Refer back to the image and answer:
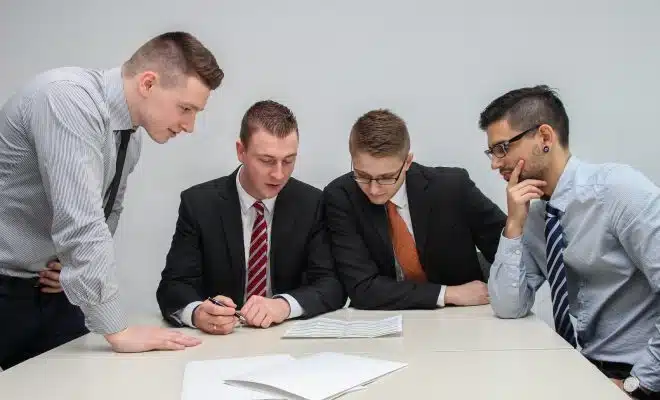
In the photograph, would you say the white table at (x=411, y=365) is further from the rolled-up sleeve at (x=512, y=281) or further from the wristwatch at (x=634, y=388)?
the wristwatch at (x=634, y=388)

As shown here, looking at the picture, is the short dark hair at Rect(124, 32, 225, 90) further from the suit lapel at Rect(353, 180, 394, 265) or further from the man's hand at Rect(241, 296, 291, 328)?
the suit lapel at Rect(353, 180, 394, 265)

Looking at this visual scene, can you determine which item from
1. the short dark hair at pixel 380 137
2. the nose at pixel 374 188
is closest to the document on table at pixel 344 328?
the nose at pixel 374 188

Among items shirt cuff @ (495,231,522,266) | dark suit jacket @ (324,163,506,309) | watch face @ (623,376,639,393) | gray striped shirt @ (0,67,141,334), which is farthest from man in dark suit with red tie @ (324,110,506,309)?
gray striped shirt @ (0,67,141,334)

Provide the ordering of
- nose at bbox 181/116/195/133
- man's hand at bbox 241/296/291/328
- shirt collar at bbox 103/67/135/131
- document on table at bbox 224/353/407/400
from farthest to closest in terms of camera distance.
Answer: man's hand at bbox 241/296/291/328
nose at bbox 181/116/195/133
shirt collar at bbox 103/67/135/131
document on table at bbox 224/353/407/400

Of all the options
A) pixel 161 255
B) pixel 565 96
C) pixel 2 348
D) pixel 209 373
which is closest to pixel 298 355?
pixel 209 373

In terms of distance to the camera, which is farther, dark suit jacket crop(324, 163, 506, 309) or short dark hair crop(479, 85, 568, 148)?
dark suit jacket crop(324, 163, 506, 309)

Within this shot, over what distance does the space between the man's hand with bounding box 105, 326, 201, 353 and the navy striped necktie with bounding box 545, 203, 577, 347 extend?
111 centimetres

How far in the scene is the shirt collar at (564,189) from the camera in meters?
2.20

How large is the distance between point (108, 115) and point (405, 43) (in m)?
1.70

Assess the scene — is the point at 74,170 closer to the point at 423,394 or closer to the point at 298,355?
the point at 298,355

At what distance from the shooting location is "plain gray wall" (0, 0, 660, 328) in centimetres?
323

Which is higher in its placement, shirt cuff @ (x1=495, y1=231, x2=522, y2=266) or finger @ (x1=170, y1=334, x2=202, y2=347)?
shirt cuff @ (x1=495, y1=231, x2=522, y2=266)

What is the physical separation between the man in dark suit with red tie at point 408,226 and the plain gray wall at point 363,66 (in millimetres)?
583

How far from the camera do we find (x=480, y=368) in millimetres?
1667
